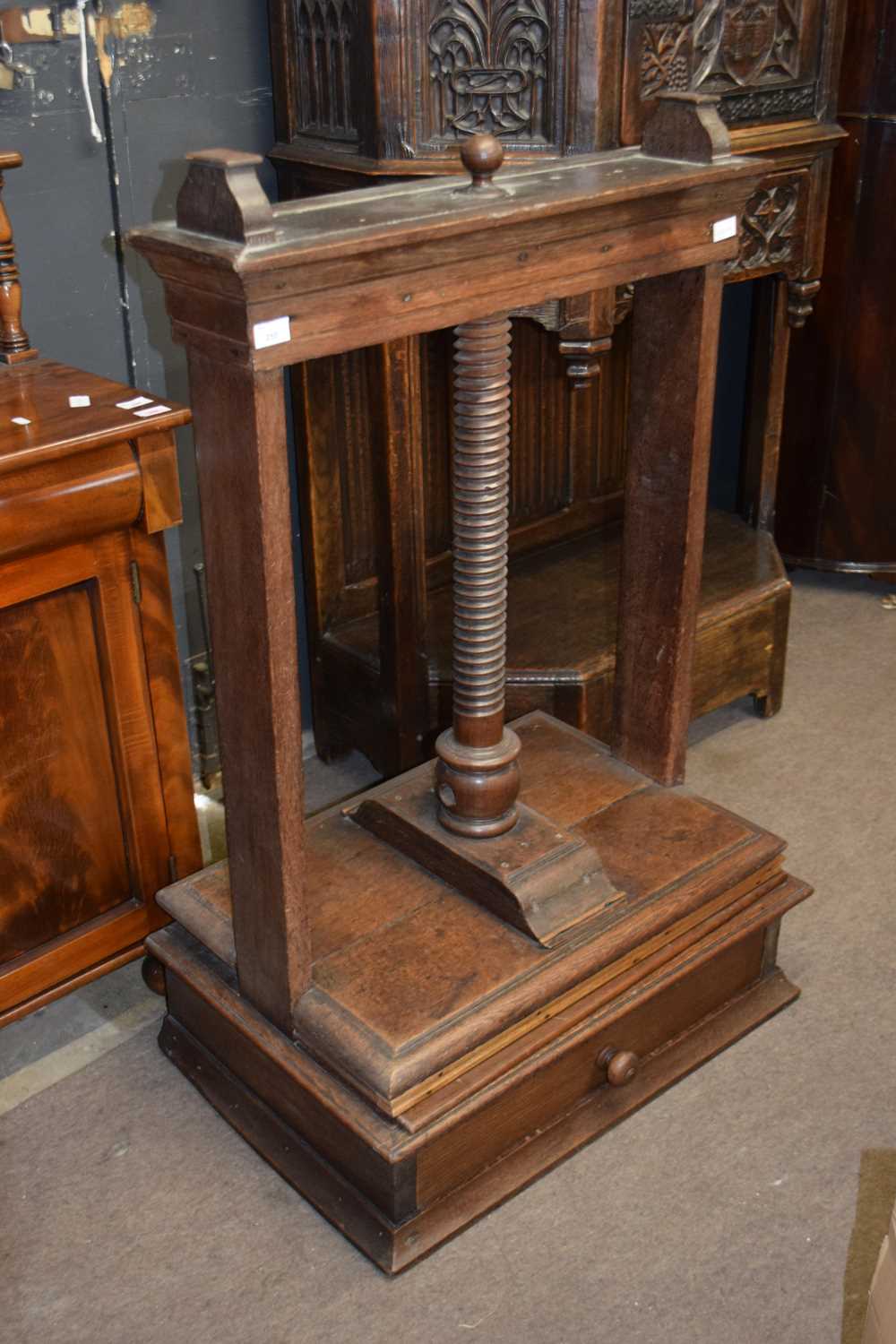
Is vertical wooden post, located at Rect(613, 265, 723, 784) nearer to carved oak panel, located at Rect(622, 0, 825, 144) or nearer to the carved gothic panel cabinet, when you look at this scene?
the carved gothic panel cabinet

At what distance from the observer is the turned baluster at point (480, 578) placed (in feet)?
5.96

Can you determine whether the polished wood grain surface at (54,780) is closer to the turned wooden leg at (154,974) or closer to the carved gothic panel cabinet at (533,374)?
the turned wooden leg at (154,974)

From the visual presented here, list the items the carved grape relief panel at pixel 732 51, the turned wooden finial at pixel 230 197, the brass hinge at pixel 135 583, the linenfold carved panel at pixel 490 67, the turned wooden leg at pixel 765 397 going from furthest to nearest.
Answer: the turned wooden leg at pixel 765 397 → the carved grape relief panel at pixel 732 51 → the linenfold carved panel at pixel 490 67 → the brass hinge at pixel 135 583 → the turned wooden finial at pixel 230 197

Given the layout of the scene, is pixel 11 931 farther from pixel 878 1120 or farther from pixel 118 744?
pixel 878 1120

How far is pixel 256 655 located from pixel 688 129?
2.92ft

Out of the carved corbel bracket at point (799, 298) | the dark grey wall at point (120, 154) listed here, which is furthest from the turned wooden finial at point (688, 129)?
the carved corbel bracket at point (799, 298)

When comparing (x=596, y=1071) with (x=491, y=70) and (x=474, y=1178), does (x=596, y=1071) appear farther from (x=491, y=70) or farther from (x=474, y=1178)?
(x=491, y=70)

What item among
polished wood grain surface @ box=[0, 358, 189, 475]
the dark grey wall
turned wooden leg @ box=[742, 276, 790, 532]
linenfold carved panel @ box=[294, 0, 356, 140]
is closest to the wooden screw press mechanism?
polished wood grain surface @ box=[0, 358, 189, 475]

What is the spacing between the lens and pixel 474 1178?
199 centimetres

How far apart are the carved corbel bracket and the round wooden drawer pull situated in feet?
5.27

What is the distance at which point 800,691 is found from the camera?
3.31 m

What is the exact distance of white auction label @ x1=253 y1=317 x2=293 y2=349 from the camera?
149 centimetres

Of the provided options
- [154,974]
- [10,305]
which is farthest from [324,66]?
[154,974]

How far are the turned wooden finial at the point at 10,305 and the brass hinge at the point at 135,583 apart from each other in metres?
0.41
